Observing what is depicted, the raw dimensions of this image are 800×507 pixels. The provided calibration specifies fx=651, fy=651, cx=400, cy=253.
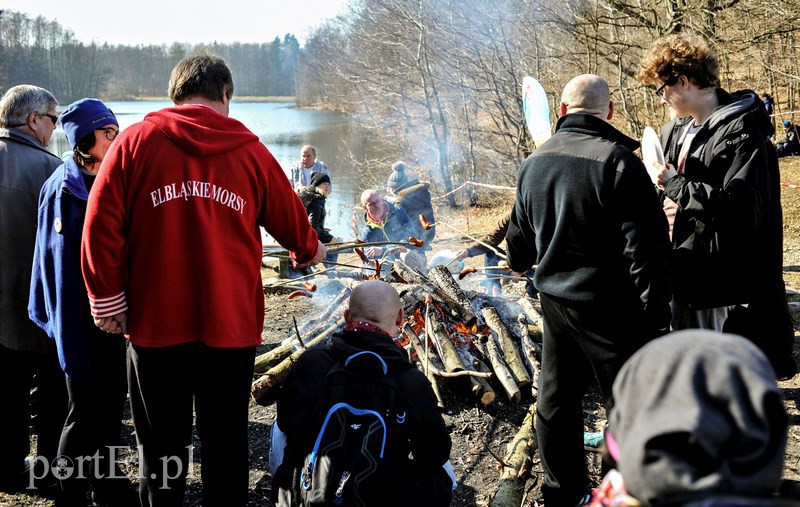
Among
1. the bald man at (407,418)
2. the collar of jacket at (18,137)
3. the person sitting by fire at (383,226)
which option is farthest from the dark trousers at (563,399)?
the person sitting by fire at (383,226)

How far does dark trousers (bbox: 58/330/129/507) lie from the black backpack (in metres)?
1.04

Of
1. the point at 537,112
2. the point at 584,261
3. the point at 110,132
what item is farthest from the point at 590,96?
the point at 110,132

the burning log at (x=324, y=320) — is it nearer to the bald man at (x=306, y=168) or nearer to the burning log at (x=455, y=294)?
the burning log at (x=455, y=294)

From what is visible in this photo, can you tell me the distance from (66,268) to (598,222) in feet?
7.14

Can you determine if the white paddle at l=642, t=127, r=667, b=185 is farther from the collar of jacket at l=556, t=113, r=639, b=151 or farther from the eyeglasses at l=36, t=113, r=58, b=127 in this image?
the eyeglasses at l=36, t=113, r=58, b=127

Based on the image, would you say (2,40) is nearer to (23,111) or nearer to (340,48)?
(340,48)

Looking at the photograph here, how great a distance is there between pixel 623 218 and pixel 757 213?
0.64m

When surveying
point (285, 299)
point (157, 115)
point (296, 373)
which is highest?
point (157, 115)

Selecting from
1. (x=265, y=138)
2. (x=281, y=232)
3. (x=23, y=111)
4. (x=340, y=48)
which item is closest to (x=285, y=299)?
(x=23, y=111)

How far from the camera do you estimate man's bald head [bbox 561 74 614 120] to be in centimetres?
258

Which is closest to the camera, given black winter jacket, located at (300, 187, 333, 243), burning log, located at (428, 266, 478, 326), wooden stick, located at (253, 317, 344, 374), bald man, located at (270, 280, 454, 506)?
bald man, located at (270, 280, 454, 506)

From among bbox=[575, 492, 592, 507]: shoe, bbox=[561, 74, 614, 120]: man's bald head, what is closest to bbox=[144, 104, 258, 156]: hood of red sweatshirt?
bbox=[561, 74, 614, 120]: man's bald head

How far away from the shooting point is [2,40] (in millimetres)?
49781

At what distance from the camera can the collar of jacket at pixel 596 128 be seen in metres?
2.52
